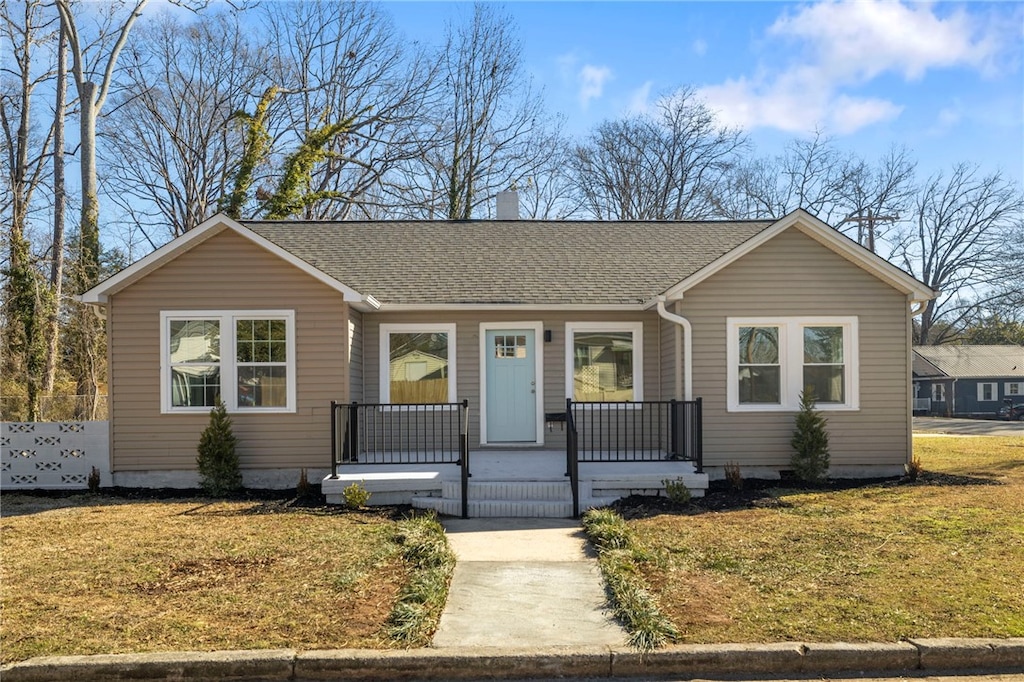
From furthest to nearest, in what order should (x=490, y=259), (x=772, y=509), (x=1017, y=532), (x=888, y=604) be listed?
(x=490, y=259)
(x=772, y=509)
(x=1017, y=532)
(x=888, y=604)

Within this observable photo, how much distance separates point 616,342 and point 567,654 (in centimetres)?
821

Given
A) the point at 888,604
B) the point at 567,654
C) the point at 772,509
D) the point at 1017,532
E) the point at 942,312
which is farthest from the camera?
the point at 942,312

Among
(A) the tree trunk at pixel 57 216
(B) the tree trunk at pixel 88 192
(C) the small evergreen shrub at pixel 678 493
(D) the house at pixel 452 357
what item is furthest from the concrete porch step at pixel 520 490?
(B) the tree trunk at pixel 88 192

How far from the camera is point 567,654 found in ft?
15.9

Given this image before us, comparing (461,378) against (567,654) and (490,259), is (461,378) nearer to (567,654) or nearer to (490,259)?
(490,259)

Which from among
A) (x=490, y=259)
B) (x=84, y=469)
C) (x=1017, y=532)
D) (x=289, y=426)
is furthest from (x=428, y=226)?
(x=1017, y=532)

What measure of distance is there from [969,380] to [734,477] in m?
39.2

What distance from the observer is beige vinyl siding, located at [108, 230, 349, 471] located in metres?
11.2

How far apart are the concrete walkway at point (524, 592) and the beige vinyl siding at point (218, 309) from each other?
344cm

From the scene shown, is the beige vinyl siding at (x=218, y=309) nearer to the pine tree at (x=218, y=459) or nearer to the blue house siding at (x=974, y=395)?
the pine tree at (x=218, y=459)

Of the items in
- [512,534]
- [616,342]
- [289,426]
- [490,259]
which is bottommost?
[512,534]

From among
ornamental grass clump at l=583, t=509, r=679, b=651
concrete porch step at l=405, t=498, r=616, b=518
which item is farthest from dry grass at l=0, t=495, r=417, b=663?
ornamental grass clump at l=583, t=509, r=679, b=651

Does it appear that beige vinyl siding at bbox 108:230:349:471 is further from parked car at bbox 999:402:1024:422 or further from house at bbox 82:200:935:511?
parked car at bbox 999:402:1024:422

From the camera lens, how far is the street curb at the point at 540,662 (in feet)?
15.5
